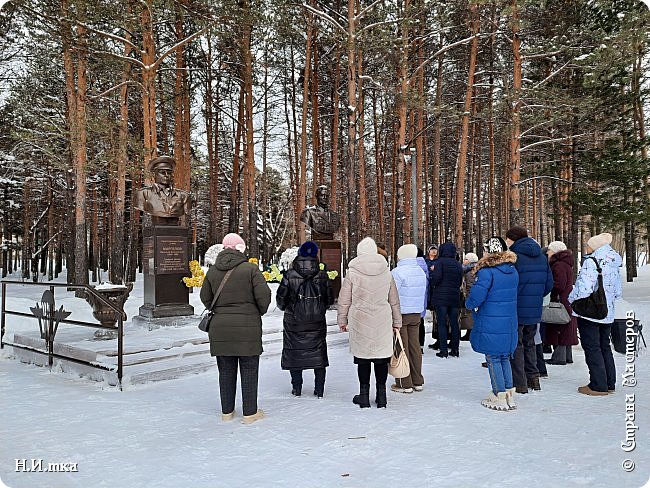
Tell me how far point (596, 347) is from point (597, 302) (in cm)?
53

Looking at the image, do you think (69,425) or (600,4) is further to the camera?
(600,4)

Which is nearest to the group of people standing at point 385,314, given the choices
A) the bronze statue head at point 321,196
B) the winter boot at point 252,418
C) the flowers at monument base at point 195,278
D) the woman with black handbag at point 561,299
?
the winter boot at point 252,418

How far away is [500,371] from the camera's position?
520 cm

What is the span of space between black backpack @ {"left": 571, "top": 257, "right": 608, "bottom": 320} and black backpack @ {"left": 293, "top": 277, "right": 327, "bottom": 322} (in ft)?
9.55

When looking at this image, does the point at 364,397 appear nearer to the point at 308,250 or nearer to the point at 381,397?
the point at 381,397

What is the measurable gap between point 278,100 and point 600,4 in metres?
13.6

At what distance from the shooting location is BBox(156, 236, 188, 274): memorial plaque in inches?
360

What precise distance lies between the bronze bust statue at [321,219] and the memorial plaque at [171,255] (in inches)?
136

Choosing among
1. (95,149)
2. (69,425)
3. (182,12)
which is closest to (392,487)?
(69,425)

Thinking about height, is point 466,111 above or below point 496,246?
above

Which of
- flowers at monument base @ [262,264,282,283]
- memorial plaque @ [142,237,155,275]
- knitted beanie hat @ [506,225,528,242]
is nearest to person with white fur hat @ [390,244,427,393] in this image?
knitted beanie hat @ [506,225,528,242]

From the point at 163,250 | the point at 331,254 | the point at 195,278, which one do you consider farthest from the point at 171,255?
the point at 331,254

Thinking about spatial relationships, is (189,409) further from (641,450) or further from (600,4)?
(600,4)

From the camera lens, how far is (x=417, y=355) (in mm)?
6043
